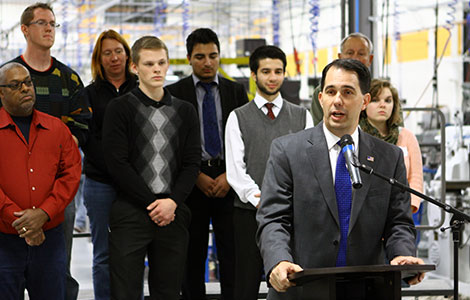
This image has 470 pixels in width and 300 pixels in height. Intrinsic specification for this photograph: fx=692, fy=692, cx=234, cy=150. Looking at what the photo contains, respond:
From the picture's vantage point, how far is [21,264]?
3.24 m

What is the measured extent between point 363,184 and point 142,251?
4.90 ft

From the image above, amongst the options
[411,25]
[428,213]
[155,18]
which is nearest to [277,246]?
[428,213]

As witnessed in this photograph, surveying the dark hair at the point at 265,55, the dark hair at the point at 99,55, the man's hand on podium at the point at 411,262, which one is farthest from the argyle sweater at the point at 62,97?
the man's hand on podium at the point at 411,262

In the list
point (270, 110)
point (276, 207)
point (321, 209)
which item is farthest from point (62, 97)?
point (321, 209)

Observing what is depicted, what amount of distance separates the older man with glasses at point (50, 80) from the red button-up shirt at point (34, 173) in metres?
0.27

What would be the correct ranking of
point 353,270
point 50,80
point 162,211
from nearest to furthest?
1. point 353,270
2. point 162,211
3. point 50,80

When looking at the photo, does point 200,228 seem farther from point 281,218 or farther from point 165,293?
point 281,218

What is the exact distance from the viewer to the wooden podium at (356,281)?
6.33ft

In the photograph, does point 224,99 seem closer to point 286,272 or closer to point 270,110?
point 270,110

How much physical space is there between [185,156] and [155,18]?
5.31 meters

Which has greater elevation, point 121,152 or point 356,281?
point 121,152

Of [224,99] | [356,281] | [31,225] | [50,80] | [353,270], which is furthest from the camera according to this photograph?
[224,99]

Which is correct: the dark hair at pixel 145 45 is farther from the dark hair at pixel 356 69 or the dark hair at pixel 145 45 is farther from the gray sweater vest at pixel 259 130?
the dark hair at pixel 356 69

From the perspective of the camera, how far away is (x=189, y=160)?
3576 millimetres
